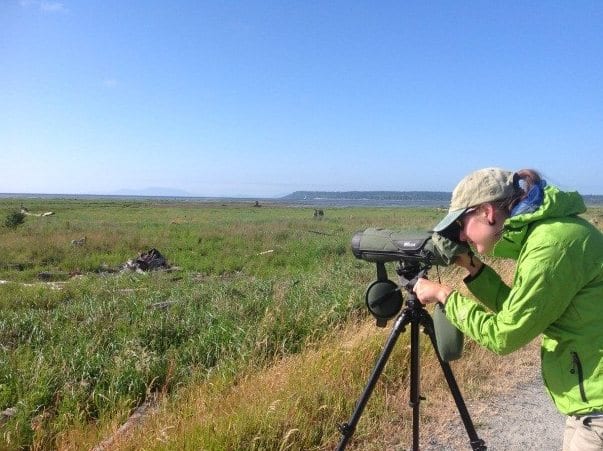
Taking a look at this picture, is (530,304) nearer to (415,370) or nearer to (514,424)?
(415,370)

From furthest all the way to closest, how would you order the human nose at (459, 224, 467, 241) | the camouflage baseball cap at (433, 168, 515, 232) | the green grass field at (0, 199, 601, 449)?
the green grass field at (0, 199, 601, 449) → the human nose at (459, 224, 467, 241) → the camouflage baseball cap at (433, 168, 515, 232)

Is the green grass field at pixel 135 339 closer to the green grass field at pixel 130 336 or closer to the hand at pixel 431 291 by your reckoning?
the green grass field at pixel 130 336

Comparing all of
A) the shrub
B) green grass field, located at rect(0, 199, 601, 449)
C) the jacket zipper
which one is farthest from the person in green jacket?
the shrub

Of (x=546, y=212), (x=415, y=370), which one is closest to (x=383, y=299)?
(x=415, y=370)

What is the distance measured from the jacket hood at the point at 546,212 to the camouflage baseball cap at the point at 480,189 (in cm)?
11

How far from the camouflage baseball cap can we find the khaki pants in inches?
33.6

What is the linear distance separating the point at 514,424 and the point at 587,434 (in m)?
1.50

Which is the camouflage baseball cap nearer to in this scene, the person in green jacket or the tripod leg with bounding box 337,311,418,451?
the person in green jacket

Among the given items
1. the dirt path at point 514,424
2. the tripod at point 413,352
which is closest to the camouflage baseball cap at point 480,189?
the tripod at point 413,352

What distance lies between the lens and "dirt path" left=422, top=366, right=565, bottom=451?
2830mm

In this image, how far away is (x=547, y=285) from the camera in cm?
159

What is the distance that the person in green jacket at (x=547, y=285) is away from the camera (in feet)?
5.26

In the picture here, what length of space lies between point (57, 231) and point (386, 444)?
67.8 feet

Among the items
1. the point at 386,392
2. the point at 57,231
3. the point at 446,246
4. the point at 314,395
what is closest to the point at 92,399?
the point at 314,395
